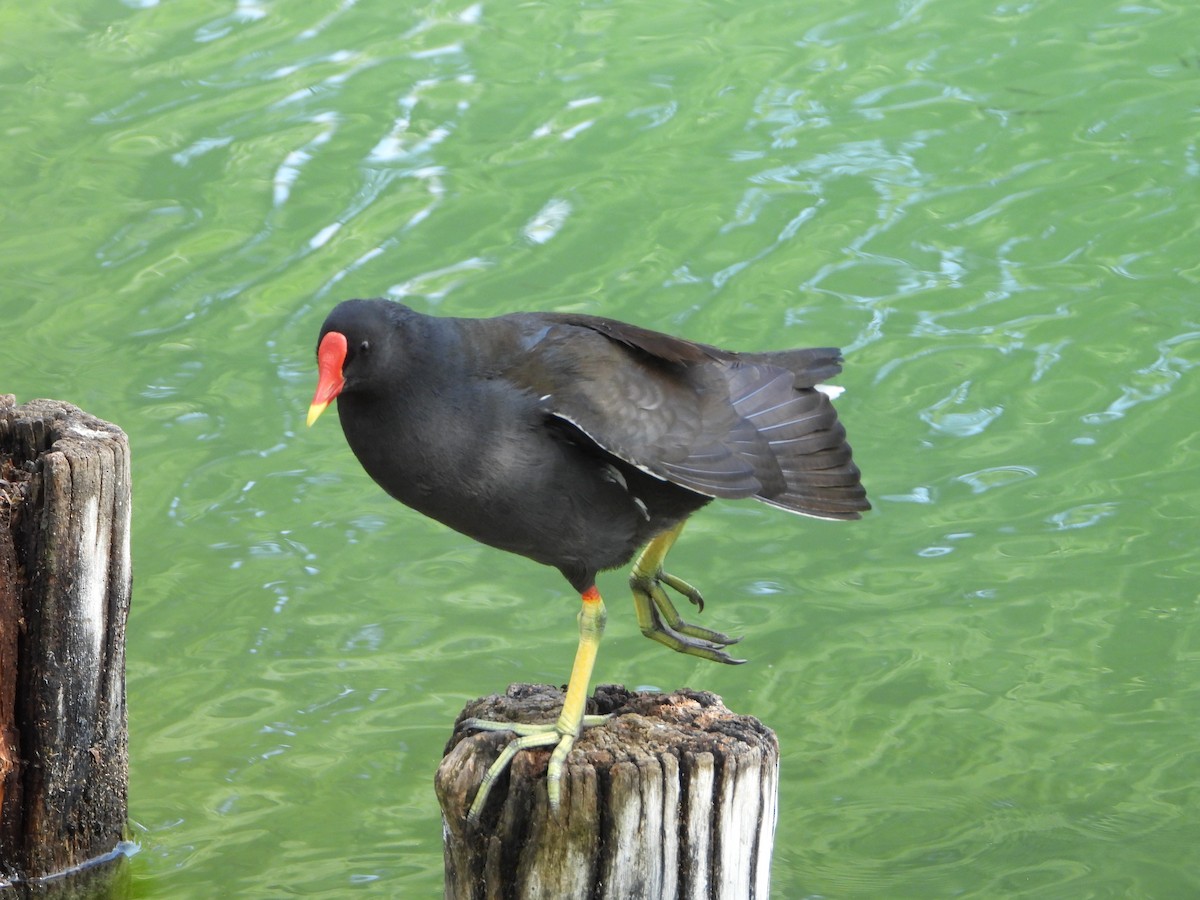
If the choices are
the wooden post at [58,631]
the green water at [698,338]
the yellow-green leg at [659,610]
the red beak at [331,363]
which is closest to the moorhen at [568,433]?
the red beak at [331,363]

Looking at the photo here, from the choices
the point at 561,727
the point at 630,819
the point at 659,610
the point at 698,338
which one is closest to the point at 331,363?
the point at 561,727

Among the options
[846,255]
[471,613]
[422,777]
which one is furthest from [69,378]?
[846,255]

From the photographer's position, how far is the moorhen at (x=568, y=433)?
123 inches

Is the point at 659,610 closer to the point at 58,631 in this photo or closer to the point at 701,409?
the point at 701,409

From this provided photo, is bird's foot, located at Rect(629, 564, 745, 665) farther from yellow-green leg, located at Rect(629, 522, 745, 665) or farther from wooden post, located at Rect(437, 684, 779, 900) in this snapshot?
wooden post, located at Rect(437, 684, 779, 900)

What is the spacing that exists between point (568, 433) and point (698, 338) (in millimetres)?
3706

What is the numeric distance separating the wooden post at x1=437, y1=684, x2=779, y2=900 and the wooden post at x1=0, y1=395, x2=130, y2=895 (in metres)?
1.11

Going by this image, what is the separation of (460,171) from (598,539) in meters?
5.27

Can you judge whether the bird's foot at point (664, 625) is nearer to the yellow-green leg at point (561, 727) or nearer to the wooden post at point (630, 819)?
the yellow-green leg at point (561, 727)

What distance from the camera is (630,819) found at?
9.20 feet

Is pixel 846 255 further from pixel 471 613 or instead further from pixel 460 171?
pixel 471 613

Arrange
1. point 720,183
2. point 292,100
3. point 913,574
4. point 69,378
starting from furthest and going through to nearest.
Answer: point 292,100
point 720,183
point 69,378
point 913,574

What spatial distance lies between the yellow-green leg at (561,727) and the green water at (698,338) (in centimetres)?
143

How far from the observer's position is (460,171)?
8.27m
